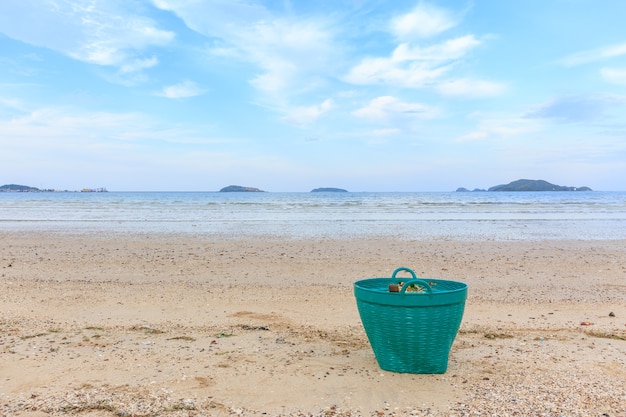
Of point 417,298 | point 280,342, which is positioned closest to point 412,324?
point 417,298

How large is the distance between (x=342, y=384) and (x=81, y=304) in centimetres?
472

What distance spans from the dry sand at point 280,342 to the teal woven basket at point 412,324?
128mm

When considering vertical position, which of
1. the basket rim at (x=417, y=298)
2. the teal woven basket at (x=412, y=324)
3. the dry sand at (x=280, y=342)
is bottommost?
the dry sand at (x=280, y=342)

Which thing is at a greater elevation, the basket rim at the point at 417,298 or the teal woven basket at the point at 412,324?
the basket rim at the point at 417,298

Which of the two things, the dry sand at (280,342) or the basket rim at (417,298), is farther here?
the basket rim at (417,298)

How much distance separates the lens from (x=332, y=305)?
6.83m

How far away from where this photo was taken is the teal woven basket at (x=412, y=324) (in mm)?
3775

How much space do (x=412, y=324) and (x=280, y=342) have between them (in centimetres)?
173

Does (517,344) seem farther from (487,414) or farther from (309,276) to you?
(309,276)

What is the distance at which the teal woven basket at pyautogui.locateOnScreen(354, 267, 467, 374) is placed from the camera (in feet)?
12.4

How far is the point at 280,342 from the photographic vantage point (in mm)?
5000

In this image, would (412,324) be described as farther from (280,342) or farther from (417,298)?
(280,342)

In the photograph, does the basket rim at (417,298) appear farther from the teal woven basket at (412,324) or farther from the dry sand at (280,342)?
the dry sand at (280,342)

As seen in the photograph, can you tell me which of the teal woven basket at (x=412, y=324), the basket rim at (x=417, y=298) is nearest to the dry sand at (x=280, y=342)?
the teal woven basket at (x=412, y=324)
